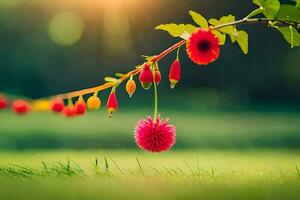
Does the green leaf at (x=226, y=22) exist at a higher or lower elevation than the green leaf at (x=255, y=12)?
lower

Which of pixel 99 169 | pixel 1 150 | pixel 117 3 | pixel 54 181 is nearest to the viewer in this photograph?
pixel 54 181

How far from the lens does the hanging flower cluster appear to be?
1321 millimetres

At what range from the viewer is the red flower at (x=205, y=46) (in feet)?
4.32

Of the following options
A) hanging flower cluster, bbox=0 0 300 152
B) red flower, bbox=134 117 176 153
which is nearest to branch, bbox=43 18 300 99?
hanging flower cluster, bbox=0 0 300 152

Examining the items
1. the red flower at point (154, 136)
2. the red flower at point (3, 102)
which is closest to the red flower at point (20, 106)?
the red flower at point (3, 102)

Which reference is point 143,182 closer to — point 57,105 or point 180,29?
point 57,105

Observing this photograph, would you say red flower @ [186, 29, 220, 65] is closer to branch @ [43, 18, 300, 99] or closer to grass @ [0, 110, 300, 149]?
branch @ [43, 18, 300, 99]

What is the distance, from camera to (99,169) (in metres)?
1.85

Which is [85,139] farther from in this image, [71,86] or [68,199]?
[71,86]

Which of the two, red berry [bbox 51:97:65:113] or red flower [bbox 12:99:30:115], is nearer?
red berry [bbox 51:97:65:113]

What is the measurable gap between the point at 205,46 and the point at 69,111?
0.41 meters

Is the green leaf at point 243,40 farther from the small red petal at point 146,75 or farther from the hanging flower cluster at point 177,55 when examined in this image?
the small red petal at point 146,75

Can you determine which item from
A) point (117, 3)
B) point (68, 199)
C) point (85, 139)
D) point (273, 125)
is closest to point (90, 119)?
point (85, 139)

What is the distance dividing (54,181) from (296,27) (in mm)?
717
